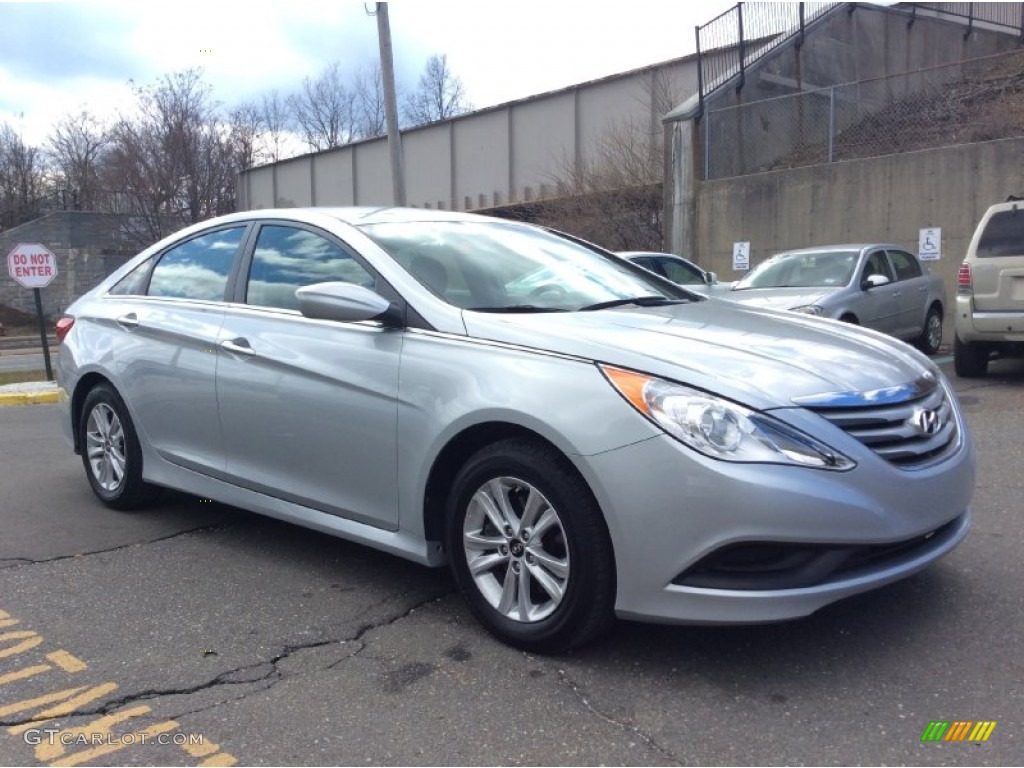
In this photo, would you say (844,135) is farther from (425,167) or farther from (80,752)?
(80,752)

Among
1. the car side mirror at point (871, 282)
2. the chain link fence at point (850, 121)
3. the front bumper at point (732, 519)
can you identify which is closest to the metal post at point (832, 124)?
the chain link fence at point (850, 121)

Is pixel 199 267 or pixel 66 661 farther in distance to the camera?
pixel 199 267

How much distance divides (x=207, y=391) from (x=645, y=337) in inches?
90.1

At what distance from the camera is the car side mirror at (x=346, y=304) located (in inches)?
143

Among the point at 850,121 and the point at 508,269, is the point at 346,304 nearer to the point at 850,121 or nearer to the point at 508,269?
the point at 508,269

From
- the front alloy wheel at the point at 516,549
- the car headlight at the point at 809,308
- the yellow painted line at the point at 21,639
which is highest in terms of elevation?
the car headlight at the point at 809,308

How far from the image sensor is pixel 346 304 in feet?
12.0

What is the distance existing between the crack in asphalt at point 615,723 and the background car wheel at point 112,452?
3.06 metres

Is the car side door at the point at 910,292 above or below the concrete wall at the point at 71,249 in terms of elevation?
below

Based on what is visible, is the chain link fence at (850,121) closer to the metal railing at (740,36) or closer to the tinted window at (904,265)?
the metal railing at (740,36)

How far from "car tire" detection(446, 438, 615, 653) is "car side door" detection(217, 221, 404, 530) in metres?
0.43

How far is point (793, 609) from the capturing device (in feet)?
9.46

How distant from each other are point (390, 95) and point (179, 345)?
11.9 m

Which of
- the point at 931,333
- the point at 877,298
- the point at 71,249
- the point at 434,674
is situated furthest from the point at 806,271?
the point at 71,249
